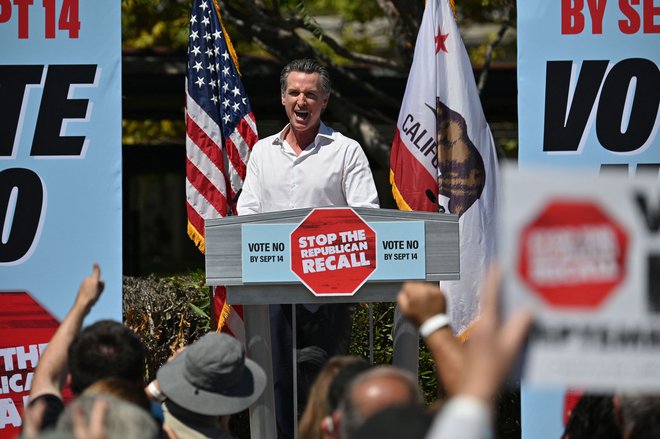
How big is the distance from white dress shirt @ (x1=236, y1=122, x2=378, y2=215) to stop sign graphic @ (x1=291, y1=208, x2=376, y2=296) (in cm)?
66

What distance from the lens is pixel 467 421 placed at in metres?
2.11

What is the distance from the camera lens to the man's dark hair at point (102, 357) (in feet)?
11.2

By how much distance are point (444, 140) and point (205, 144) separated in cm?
135

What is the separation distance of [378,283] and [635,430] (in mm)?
1949

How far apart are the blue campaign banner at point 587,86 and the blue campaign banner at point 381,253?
1217 millimetres

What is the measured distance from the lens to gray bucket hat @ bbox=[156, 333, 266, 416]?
3729 mm

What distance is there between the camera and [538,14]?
578cm

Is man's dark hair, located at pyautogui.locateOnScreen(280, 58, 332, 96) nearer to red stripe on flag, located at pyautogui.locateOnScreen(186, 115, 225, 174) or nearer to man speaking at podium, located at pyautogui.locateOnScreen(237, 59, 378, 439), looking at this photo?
man speaking at podium, located at pyautogui.locateOnScreen(237, 59, 378, 439)

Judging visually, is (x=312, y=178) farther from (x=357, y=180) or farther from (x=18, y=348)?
(x=18, y=348)

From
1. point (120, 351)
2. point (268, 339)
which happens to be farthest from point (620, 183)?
point (268, 339)

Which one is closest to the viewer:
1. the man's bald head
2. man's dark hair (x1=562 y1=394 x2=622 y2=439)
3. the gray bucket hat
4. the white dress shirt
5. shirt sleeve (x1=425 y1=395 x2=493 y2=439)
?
shirt sleeve (x1=425 y1=395 x2=493 y2=439)

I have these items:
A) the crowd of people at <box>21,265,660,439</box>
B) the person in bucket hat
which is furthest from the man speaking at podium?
the person in bucket hat

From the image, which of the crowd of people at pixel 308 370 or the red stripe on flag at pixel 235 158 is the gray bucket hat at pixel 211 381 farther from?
the red stripe on flag at pixel 235 158

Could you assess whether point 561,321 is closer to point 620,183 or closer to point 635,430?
point 620,183
